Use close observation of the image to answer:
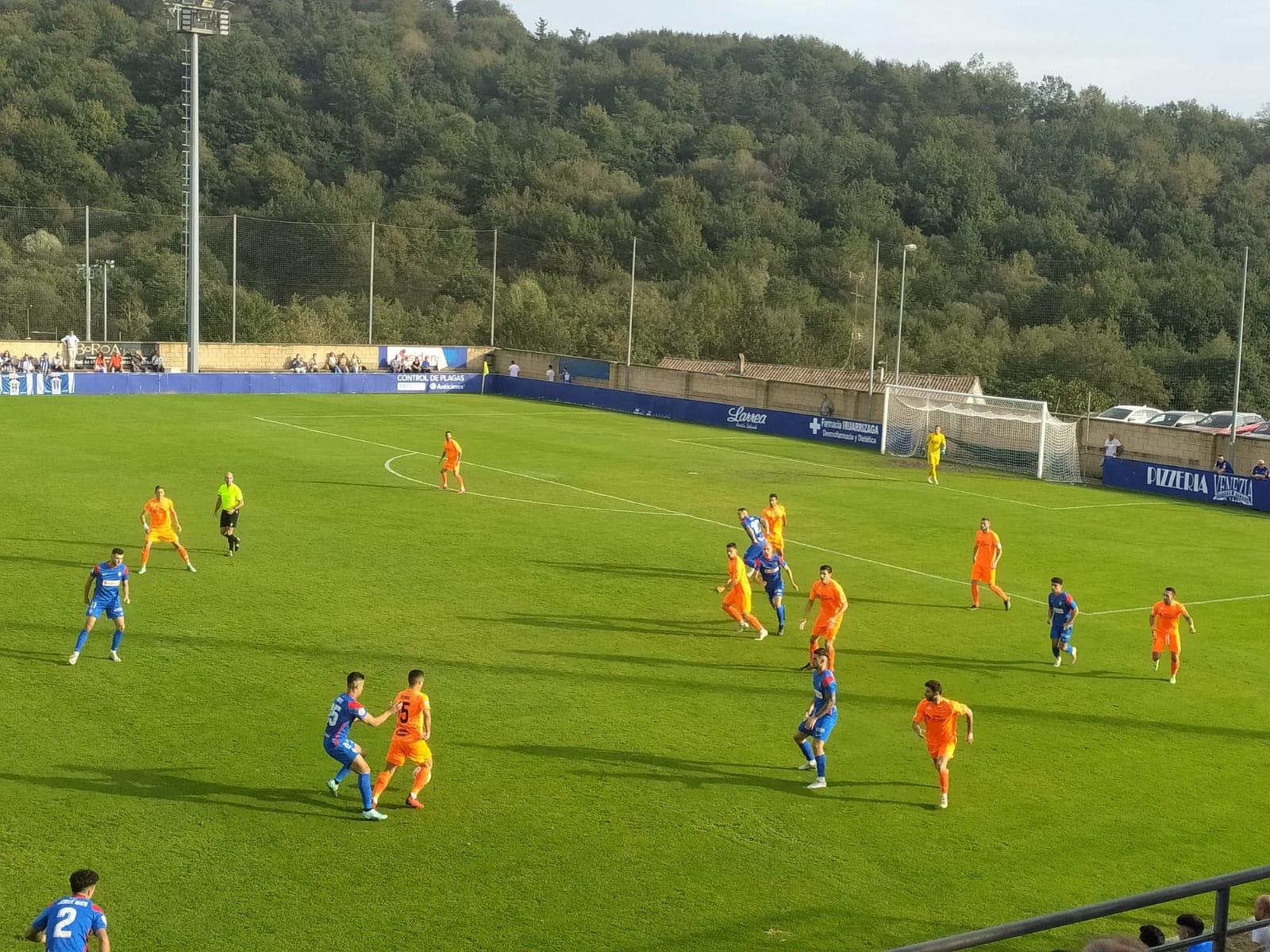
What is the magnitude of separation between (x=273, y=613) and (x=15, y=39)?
104458 mm

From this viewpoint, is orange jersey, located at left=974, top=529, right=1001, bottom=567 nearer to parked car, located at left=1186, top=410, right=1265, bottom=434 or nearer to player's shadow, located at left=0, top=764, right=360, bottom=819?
player's shadow, located at left=0, top=764, right=360, bottom=819

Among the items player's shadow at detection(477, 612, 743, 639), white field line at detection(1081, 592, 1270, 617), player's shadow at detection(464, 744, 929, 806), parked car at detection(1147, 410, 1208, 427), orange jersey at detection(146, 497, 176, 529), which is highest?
parked car at detection(1147, 410, 1208, 427)

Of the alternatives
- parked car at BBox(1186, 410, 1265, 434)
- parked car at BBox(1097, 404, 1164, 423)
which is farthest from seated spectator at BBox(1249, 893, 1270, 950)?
parked car at BBox(1097, 404, 1164, 423)

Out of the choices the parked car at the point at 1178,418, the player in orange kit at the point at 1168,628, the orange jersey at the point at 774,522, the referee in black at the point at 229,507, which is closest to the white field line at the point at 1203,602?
the player in orange kit at the point at 1168,628

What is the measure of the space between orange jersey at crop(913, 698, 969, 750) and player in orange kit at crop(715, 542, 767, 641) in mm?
7052

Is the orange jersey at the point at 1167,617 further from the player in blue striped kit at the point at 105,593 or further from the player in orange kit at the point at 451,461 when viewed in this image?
the player in orange kit at the point at 451,461

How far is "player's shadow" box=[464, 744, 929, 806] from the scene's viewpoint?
15.0 meters

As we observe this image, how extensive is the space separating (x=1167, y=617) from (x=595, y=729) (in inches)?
349

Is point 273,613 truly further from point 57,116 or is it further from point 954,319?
point 57,116

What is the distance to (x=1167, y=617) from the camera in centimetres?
1995

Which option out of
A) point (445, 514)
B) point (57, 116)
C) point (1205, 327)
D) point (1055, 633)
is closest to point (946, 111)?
point (1205, 327)

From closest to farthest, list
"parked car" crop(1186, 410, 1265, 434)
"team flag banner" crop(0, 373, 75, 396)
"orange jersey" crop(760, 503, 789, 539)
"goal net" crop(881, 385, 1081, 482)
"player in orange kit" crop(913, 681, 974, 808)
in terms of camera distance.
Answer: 1. "player in orange kit" crop(913, 681, 974, 808)
2. "orange jersey" crop(760, 503, 789, 539)
3. "goal net" crop(881, 385, 1081, 482)
4. "parked car" crop(1186, 410, 1265, 434)
5. "team flag banner" crop(0, 373, 75, 396)

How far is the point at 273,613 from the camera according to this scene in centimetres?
2220

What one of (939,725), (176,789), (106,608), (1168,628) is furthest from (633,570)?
(176,789)
